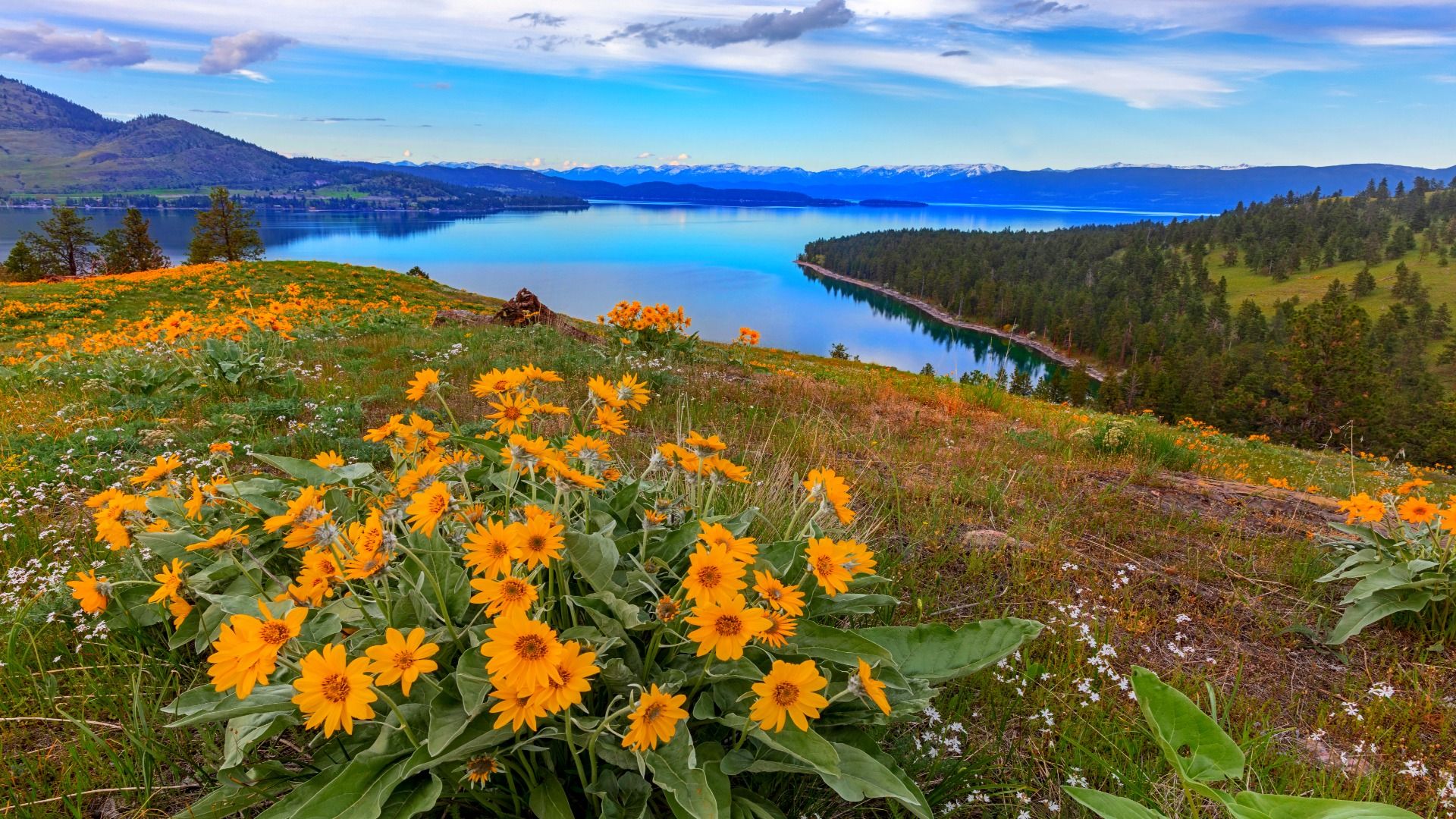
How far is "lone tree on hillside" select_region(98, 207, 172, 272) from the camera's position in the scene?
46.4 meters

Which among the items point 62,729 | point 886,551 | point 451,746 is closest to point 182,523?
point 62,729

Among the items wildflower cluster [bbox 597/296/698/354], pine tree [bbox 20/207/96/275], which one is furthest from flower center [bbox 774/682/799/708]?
pine tree [bbox 20/207/96/275]

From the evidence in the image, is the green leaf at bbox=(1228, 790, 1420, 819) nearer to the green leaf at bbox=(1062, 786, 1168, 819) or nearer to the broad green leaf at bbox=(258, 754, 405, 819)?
the green leaf at bbox=(1062, 786, 1168, 819)

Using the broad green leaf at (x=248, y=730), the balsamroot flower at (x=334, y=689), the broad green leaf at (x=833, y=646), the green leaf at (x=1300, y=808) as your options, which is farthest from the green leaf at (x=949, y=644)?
the broad green leaf at (x=248, y=730)

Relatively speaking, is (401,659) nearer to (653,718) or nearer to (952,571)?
(653,718)

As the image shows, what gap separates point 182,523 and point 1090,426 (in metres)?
8.05

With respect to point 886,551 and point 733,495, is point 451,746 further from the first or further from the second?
point 886,551

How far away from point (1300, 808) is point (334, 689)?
1.75m

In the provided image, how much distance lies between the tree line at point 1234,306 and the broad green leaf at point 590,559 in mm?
37553

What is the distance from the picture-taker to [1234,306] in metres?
99.8

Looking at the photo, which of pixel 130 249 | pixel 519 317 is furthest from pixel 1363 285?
pixel 130 249

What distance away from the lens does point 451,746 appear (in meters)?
1.49

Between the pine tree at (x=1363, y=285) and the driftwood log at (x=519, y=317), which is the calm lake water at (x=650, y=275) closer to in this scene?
the driftwood log at (x=519, y=317)

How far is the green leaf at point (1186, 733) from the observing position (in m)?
1.33
